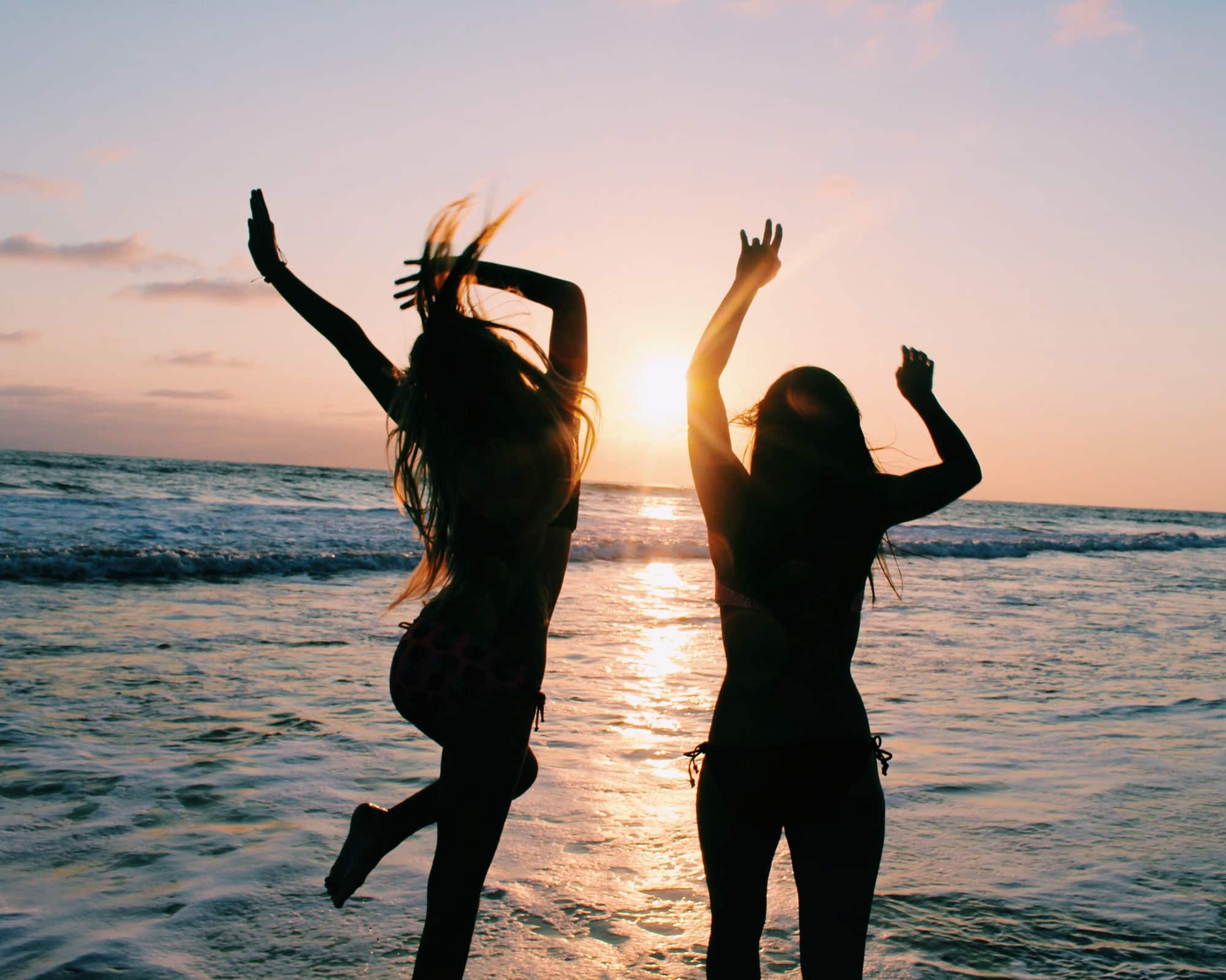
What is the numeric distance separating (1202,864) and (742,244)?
3585mm

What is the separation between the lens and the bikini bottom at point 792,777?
7.03 feet

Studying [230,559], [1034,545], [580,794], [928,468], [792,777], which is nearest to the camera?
[792,777]

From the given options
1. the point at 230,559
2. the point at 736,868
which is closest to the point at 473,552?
the point at 736,868

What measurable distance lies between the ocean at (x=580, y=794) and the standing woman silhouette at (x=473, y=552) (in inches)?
27.3

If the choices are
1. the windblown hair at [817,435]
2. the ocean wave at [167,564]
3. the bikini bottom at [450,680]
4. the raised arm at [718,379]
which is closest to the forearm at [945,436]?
the windblown hair at [817,435]

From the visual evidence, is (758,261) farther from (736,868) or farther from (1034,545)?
(1034,545)

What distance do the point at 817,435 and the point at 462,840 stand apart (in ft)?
4.03

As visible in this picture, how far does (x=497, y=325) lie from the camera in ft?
7.04

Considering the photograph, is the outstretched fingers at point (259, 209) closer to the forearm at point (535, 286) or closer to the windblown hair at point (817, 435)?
the forearm at point (535, 286)

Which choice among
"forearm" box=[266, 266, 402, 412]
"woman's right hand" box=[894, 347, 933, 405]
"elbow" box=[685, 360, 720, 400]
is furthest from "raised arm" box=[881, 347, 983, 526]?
"forearm" box=[266, 266, 402, 412]

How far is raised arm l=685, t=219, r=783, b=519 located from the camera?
2252 millimetres

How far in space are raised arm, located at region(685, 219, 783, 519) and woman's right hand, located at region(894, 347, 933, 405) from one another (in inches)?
16.2

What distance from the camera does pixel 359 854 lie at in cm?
234

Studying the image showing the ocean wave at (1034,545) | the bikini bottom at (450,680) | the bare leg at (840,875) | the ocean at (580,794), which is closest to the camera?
the bikini bottom at (450,680)
